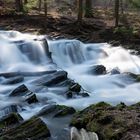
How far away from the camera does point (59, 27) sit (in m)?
27.0

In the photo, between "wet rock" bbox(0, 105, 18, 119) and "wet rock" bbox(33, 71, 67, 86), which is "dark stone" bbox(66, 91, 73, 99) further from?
"wet rock" bbox(0, 105, 18, 119)

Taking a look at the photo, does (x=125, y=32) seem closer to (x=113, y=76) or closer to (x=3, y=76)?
(x=113, y=76)

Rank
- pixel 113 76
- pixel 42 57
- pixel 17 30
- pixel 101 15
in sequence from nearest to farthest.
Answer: pixel 113 76, pixel 42 57, pixel 17 30, pixel 101 15

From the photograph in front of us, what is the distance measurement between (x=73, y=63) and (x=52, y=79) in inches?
229

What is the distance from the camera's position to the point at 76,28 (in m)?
26.6

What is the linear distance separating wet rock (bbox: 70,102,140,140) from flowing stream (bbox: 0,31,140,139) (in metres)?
2.86

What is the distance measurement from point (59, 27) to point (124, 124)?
694 inches

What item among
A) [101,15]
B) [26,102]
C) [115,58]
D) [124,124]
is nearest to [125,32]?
[115,58]

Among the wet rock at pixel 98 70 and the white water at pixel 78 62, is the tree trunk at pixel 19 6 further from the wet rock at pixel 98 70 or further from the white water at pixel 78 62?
the wet rock at pixel 98 70

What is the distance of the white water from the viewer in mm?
16453

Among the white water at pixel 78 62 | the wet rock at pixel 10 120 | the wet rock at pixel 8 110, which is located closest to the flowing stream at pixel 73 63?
the white water at pixel 78 62

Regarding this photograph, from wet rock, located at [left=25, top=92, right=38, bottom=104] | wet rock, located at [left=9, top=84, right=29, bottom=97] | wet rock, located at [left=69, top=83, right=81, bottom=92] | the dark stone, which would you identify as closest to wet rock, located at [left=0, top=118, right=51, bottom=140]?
wet rock, located at [left=25, top=92, right=38, bottom=104]

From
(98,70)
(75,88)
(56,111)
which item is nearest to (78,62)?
(98,70)

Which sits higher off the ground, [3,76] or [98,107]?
[98,107]
